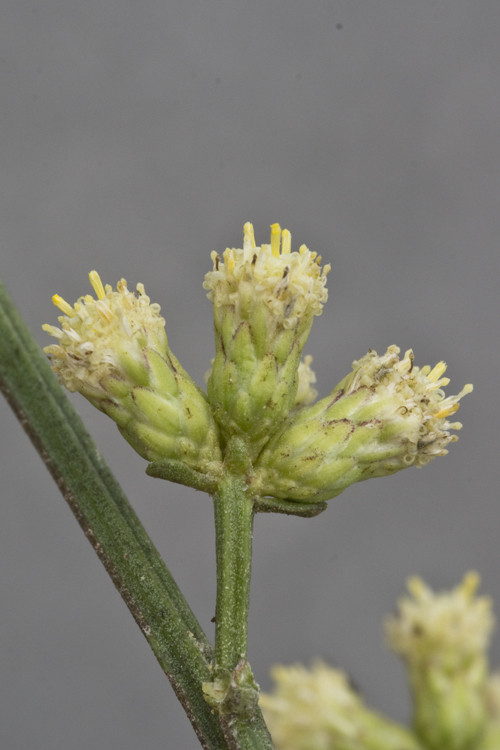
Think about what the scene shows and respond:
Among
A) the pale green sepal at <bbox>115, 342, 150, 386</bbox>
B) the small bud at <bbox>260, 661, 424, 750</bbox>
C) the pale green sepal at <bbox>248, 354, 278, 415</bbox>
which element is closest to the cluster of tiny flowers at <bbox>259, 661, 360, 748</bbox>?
the small bud at <bbox>260, 661, 424, 750</bbox>

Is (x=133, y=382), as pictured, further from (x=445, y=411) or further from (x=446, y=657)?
(x=446, y=657)

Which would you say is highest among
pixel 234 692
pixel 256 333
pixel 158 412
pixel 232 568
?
pixel 256 333

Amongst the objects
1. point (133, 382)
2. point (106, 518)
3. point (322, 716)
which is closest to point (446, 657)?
point (322, 716)

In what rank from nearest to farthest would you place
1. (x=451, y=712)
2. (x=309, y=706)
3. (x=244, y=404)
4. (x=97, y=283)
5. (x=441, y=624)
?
(x=451, y=712), (x=441, y=624), (x=309, y=706), (x=244, y=404), (x=97, y=283)

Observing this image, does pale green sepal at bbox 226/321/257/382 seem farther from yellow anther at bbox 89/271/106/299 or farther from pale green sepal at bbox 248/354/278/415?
yellow anther at bbox 89/271/106/299

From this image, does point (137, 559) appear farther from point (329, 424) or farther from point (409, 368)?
point (409, 368)

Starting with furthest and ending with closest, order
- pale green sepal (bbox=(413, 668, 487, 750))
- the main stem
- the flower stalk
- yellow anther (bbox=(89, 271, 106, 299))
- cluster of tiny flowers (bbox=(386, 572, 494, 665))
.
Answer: yellow anther (bbox=(89, 271, 106, 299)) → the flower stalk → the main stem → cluster of tiny flowers (bbox=(386, 572, 494, 665)) → pale green sepal (bbox=(413, 668, 487, 750))
